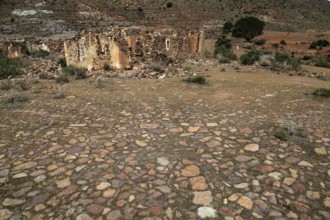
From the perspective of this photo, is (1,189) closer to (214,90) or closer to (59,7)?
(214,90)

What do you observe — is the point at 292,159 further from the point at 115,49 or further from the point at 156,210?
the point at 115,49

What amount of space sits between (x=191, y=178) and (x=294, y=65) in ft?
41.9

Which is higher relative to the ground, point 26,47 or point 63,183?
point 63,183

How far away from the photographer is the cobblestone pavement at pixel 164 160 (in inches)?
114

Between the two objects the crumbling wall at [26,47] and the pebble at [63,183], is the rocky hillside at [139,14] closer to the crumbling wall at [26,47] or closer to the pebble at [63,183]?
the crumbling wall at [26,47]

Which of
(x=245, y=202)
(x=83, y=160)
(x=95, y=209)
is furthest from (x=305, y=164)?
(x=83, y=160)

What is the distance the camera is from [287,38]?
3834 cm

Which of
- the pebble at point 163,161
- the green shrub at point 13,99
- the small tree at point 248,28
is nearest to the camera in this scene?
the pebble at point 163,161

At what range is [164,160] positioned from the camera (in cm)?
375

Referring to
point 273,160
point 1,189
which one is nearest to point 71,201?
point 1,189

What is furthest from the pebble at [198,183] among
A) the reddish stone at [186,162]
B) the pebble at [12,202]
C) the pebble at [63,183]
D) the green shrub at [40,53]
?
the green shrub at [40,53]

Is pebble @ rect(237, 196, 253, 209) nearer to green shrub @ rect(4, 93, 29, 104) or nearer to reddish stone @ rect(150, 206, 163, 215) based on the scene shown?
reddish stone @ rect(150, 206, 163, 215)

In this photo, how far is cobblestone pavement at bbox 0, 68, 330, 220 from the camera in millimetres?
2894

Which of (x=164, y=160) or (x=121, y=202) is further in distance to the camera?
(x=164, y=160)
